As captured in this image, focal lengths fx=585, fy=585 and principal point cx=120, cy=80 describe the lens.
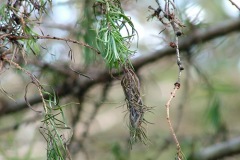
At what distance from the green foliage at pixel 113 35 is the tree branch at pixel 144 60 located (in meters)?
0.81

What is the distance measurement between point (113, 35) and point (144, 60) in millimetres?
932

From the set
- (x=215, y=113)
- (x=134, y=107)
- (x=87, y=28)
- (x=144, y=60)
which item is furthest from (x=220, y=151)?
(x=134, y=107)

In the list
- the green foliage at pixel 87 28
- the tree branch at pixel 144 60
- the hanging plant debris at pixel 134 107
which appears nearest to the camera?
the hanging plant debris at pixel 134 107

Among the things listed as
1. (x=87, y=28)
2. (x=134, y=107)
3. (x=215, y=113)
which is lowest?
(x=134, y=107)

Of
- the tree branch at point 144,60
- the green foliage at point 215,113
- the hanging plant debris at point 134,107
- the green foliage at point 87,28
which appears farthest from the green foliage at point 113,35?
the green foliage at point 215,113

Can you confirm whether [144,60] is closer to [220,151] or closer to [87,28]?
[220,151]

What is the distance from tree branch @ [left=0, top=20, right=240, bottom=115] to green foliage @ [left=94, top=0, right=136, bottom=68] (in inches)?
32.0

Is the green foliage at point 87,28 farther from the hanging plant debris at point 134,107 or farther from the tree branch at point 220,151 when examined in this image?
the tree branch at point 220,151

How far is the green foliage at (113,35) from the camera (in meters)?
0.69

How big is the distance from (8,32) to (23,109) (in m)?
0.92

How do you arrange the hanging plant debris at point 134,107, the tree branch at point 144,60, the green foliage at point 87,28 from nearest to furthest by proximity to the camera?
the hanging plant debris at point 134,107
the green foliage at point 87,28
the tree branch at point 144,60

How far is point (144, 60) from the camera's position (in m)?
1.62

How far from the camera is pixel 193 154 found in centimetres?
165

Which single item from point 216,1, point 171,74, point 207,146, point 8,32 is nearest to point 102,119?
point 171,74
